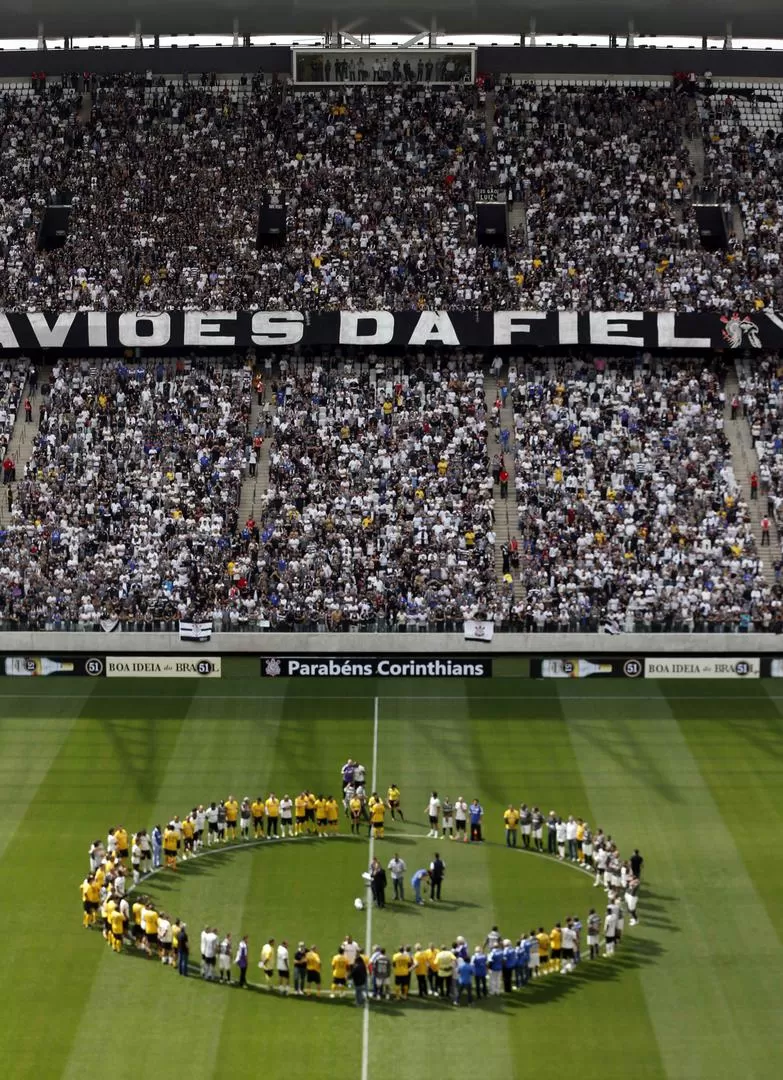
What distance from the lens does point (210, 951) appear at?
3150 cm

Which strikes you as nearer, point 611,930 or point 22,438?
point 611,930

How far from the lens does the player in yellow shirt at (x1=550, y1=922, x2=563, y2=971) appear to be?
3169 centimetres

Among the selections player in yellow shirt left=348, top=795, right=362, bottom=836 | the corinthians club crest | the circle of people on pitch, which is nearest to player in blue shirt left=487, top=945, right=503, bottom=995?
the circle of people on pitch

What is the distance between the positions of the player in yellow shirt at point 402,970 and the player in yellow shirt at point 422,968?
0.12 metres

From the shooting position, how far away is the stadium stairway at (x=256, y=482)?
54.1 metres

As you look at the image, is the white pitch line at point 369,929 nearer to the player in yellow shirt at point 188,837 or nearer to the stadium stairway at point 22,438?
the player in yellow shirt at point 188,837

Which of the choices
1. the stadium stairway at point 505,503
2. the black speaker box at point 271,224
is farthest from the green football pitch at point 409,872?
the black speaker box at point 271,224

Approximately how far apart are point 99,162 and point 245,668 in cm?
2354

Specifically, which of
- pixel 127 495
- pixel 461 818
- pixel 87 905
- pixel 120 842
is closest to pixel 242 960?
pixel 87 905

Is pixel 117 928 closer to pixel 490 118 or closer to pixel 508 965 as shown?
pixel 508 965

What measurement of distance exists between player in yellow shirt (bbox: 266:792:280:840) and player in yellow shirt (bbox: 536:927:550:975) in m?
8.24

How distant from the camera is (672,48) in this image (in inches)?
2606

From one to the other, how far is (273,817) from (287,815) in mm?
308

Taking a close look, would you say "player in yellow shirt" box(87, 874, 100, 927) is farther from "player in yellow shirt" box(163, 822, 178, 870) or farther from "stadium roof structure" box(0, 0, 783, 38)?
"stadium roof structure" box(0, 0, 783, 38)
